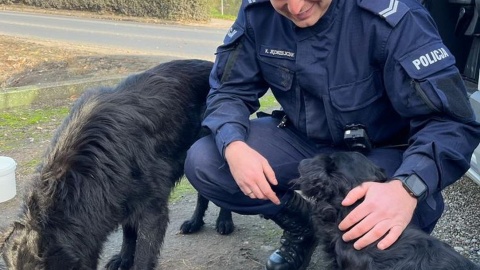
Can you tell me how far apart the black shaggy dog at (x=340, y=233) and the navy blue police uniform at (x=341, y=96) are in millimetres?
195

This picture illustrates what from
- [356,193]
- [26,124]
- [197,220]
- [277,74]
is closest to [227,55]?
[277,74]

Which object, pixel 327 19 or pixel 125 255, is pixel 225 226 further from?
pixel 327 19

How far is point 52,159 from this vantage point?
2936 millimetres

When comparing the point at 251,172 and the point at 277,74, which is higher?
the point at 277,74

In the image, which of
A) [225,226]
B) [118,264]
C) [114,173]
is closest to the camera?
[114,173]

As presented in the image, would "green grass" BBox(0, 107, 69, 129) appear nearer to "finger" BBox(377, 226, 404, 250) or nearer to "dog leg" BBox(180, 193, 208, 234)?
"dog leg" BBox(180, 193, 208, 234)

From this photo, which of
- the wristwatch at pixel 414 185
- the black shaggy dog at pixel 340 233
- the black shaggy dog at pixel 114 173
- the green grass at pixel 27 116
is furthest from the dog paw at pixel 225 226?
the green grass at pixel 27 116

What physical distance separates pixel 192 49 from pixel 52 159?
10753 mm

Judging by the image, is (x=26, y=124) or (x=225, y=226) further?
(x=26, y=124)

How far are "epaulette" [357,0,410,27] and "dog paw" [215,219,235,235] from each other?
1821 millimetres

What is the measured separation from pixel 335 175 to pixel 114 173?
1.19 m

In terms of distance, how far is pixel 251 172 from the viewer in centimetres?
285

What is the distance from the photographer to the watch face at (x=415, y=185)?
7.98 ft

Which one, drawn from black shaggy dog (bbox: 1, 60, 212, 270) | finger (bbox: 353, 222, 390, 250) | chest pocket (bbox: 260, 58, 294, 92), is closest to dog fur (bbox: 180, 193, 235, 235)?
black shaggy dog (bbox: 1, 60, 212, 270)
